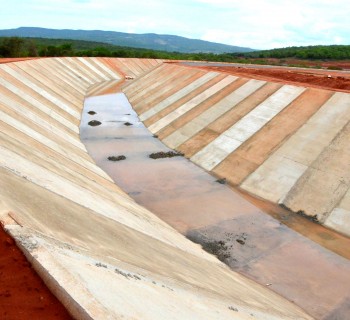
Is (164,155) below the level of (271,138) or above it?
below

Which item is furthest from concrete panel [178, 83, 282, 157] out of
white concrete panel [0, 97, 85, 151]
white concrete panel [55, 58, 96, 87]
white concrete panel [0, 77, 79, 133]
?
white concrete panel [55, 58, 96, 87]

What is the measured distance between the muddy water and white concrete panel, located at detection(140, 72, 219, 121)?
45.2 feet

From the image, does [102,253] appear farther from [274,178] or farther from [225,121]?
[225,121]

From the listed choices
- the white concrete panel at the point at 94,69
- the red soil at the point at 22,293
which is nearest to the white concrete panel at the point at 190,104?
the red soil at the point at 22,293

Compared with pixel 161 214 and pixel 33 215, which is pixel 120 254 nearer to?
pixel 33 215

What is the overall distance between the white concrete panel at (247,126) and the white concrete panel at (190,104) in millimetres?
8205

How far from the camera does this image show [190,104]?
128 feet

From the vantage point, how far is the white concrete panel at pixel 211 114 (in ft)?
106

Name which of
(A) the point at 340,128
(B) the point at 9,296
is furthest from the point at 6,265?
(A) the point at 340,128

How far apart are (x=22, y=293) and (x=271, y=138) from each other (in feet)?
71.8

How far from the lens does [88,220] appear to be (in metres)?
11.2

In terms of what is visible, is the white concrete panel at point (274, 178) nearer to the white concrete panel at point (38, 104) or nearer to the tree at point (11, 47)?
the white concrete panel at point (38, 104)

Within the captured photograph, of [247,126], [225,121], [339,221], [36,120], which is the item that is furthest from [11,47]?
[339,221]

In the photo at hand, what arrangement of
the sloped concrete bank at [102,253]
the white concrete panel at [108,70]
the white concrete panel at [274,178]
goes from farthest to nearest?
the white concrete panel at [108,70] → the white concrete panel at [274,178] → the sloped concrete bank at [102,253]
